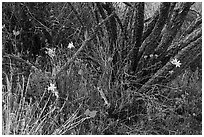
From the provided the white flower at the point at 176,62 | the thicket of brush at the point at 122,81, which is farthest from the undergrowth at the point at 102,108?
the white flower at the point at 176,62

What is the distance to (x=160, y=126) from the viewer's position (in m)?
2.94

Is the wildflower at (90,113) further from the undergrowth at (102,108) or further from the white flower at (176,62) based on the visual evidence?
the white flower at (176,62)

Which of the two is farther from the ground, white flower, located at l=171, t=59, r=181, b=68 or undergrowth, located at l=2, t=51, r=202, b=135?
white flower, located at l=171, t=59, r=181, b=68

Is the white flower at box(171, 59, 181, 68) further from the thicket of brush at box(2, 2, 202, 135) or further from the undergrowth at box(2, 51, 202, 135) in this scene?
the undergrowth at box(2, 51, 202, 135)

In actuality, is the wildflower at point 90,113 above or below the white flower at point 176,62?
below

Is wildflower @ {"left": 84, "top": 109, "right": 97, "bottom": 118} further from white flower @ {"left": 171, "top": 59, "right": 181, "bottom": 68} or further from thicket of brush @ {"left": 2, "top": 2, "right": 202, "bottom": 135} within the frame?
white flower @ {"left": 171, "top": 59, "right": 181, "bottom": 68}

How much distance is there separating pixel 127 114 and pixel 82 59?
684mm

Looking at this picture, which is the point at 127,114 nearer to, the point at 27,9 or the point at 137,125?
the point at 137,125

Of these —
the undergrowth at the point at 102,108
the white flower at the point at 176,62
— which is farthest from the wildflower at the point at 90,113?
the white flower at the point at 176,62

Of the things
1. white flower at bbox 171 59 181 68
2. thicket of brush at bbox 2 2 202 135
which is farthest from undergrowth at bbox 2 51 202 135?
white flower at bbox 171 59 181 68

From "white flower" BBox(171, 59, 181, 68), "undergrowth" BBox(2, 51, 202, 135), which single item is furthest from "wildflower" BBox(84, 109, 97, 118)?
"white flower" BBox(171, 59, 181, 68)

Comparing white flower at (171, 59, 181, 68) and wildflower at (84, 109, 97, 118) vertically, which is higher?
white flower at (171, 59, 181, 68)

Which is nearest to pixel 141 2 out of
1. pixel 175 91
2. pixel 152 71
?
pixel 152 71

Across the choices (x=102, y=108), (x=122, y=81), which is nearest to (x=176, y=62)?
(x=122, y=81)
